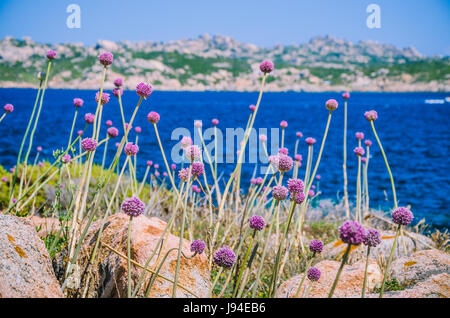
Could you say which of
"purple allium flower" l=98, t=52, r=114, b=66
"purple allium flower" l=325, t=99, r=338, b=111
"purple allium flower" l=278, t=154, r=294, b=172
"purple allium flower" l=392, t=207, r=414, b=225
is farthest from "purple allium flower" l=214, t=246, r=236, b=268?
"purple allium flower" l=325, t=99, r=338, b=111

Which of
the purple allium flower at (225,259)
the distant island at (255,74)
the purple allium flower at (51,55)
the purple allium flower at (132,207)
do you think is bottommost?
the purple allium flower at (225,259)

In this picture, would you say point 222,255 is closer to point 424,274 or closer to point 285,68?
point 424,274

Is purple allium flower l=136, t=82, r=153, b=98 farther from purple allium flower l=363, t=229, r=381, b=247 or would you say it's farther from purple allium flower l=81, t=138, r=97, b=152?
purple allium flower l=363, t=229, r=381, b=247

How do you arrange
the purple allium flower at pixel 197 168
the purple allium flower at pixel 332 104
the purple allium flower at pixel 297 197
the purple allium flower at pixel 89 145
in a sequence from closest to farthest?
the purple allium flower at pixel 297 197 < the purple allium flower at pixel 197 168 < the purple allium flower at pixel 89 145 < the purple allium flower at pixel 332 104

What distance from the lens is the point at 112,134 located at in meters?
2.24

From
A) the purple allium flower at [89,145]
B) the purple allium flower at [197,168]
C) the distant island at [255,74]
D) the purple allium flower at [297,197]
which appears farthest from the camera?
the distant island at [255,74]

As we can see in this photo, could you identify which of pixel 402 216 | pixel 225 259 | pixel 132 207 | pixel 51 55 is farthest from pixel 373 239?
pixel 51 55

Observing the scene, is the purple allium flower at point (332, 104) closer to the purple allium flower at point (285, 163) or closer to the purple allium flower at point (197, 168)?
the purple allium flower at point (285, 163)

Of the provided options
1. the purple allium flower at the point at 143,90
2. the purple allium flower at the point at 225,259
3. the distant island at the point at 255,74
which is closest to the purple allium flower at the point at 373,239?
the purple allium flower at the point at 225,259

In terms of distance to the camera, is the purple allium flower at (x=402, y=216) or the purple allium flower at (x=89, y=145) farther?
the purple allium flower at (x=89, y=145)

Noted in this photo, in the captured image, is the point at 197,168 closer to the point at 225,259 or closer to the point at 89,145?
the point at 225,259

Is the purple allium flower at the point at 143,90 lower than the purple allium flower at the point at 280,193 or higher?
higher
